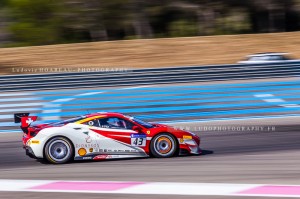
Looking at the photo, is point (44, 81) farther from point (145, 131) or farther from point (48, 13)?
point (48, 13)

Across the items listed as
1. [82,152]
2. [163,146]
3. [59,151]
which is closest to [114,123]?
[82,152]

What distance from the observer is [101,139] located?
1047 centimetres

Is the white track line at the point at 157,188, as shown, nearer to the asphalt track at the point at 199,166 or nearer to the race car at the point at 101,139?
the asphalt track at the point at 199,166

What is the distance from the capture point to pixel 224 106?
16.1 metres

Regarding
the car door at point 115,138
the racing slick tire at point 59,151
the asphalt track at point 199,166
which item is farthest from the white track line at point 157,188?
the car door at point 115,138

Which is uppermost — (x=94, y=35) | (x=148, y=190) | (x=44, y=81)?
(x=94, y=35)

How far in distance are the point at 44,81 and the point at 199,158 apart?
8282 millimetres

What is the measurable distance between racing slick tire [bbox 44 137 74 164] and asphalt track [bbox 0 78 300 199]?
0.16 metres

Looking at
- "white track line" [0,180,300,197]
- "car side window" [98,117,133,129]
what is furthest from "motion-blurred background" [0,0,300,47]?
"white track line" [0,180,300,197]

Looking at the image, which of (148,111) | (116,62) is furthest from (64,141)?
(116,62)

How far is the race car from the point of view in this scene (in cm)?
1027

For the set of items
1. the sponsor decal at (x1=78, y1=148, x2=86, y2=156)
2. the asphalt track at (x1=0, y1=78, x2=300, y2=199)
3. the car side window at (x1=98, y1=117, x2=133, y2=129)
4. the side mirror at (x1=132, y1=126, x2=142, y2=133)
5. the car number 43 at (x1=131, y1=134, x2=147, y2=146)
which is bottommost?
the asphalt track at (x1=0, y1=78, x2=300, y2=199)

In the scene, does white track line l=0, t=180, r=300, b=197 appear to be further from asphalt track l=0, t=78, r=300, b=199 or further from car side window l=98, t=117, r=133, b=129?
car side window l=98, t=117, r=133, b=129

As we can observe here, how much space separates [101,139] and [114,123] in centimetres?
35
